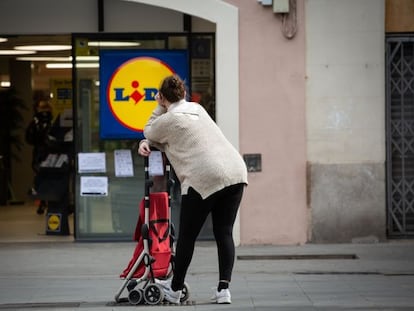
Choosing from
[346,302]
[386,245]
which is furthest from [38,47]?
[346,302]

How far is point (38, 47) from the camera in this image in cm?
1814

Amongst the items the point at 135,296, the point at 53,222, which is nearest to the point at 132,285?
the point at 135,296

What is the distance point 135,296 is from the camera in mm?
9125

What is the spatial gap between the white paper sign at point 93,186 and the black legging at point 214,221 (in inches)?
211

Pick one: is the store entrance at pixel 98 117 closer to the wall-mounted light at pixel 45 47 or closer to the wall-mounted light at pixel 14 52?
the wall-mounted light at pixel 45 47

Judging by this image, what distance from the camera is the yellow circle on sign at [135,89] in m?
14.1

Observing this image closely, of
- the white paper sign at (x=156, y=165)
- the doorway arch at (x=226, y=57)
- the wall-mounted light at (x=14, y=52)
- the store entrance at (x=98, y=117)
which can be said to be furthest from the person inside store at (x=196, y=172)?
the wall-mounted light at (x=14, y=52)

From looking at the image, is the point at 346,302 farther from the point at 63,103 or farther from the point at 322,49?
the point at 63,103

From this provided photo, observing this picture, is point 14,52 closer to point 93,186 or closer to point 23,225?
point 23,225

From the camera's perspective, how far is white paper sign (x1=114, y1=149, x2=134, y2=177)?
14273 millimetres

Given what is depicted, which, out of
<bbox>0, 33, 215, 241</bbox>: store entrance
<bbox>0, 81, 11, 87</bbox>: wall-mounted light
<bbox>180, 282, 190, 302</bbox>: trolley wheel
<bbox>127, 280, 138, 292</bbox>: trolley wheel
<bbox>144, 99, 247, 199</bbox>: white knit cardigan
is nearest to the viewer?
<bbox>144, 99, 247, 199</bbox>: white knit cardigan

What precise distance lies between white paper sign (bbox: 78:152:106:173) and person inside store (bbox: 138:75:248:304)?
5244 millimetres

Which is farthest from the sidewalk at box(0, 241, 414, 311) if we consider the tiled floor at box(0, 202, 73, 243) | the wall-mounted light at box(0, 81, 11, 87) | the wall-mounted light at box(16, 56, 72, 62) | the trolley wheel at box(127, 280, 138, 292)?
the wall-mounted light at box(0, 81, 11, 87)

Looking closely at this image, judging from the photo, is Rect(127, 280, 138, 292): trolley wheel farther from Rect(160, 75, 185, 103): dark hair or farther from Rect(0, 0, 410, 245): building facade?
Rect(0, 0, 410, 245): building facade
